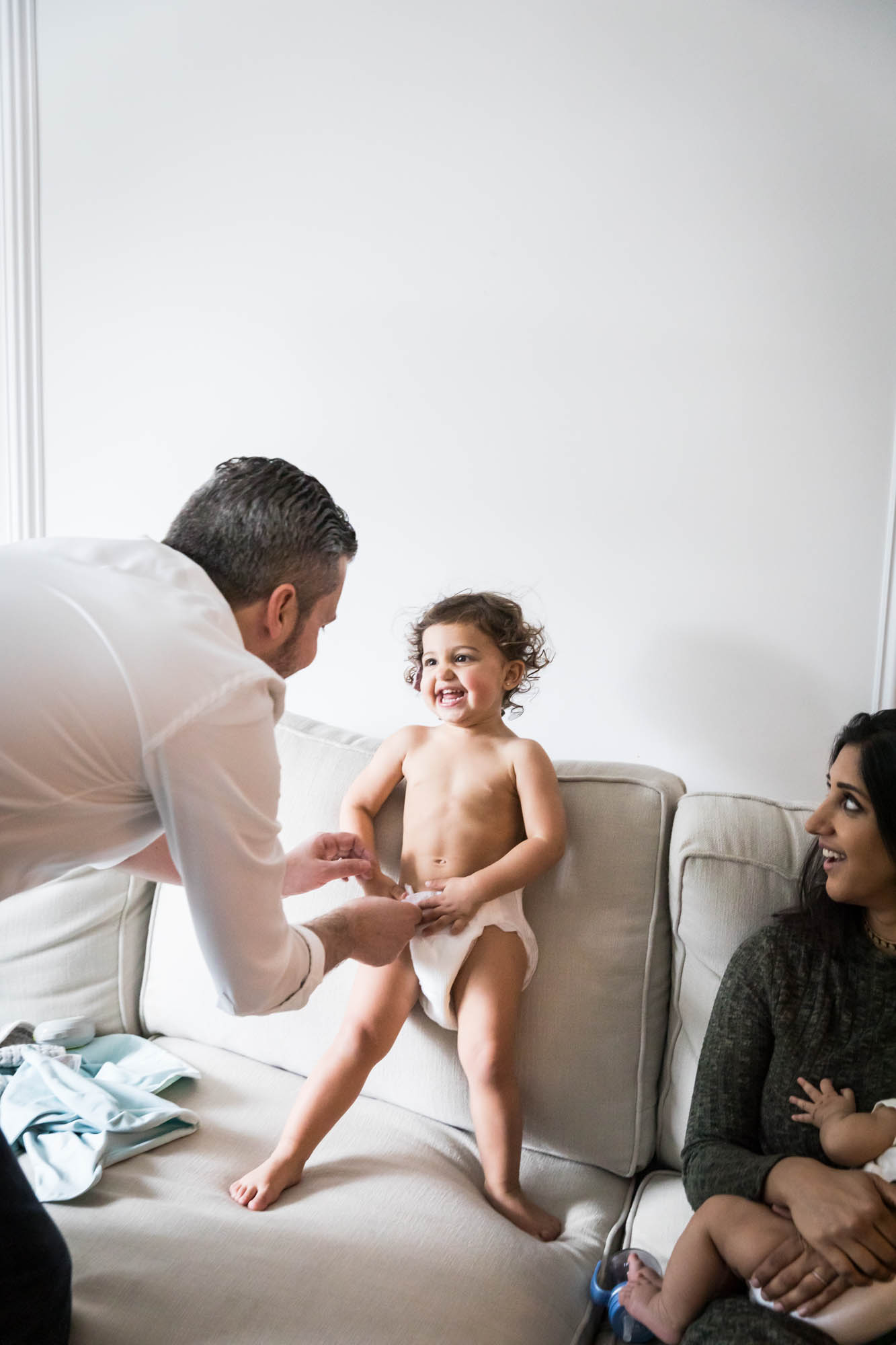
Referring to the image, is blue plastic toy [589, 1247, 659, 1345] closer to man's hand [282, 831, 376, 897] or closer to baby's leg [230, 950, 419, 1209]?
baby's leg [230, 950, 419, 1209]

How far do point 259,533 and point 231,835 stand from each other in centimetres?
38

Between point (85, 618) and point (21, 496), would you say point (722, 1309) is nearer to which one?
point (85, 618)

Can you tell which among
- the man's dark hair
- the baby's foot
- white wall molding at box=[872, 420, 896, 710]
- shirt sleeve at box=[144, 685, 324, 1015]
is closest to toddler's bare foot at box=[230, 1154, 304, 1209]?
shirt sleeve at box=[144, 685, 324, 1015]

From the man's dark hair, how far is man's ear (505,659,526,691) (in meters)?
0.63

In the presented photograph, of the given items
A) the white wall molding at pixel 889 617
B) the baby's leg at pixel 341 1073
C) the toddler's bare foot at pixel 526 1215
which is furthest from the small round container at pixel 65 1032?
the white wall molding at pixel 889 617

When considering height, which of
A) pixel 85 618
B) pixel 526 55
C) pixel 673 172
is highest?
pixel 526 55

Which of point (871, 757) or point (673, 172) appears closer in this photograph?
point (871, 757)

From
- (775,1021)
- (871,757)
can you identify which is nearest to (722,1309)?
(775,1021)

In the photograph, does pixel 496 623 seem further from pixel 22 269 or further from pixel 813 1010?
pixel 22 269

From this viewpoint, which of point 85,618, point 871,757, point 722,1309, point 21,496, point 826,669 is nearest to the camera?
point 85,618

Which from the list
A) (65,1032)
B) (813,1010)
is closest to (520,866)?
(813,1010)

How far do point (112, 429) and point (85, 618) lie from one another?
1580mm

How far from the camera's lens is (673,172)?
190 cm

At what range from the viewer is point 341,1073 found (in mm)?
1601
